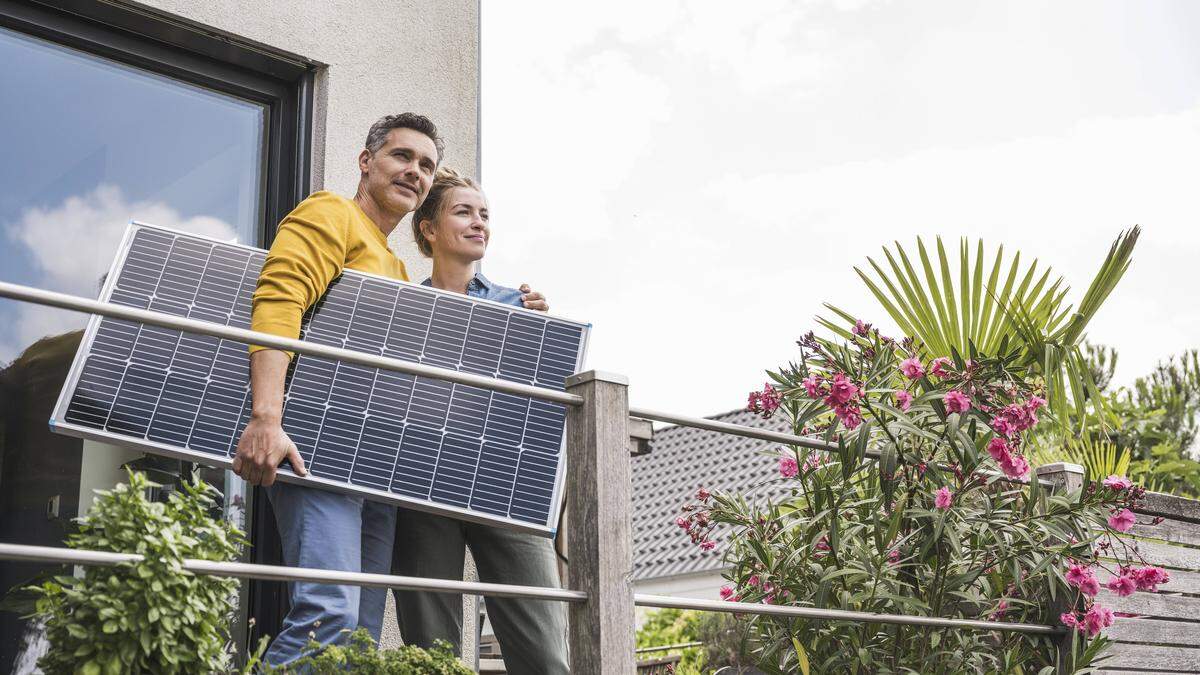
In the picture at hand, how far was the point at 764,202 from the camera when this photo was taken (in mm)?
27578

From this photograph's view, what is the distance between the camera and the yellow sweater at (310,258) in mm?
2715

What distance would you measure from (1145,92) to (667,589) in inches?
548

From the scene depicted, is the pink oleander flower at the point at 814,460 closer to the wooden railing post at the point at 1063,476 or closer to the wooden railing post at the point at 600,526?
the wooden railing post at the point at 1063,476

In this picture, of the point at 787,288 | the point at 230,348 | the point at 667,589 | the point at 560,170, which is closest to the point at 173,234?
the point at 230,348

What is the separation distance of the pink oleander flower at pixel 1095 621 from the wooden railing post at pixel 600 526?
5.03 ft

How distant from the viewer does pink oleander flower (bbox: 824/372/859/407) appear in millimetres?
2975

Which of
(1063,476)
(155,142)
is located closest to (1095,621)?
(1063,476)

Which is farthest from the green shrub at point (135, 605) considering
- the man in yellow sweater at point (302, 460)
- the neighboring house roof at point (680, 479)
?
the neighboring house roof at point (680, 479)

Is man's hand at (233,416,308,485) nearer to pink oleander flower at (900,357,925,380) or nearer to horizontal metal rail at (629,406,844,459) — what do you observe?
horizontal metal rail at (629,406,844,459)

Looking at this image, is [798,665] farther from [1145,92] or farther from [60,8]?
[1145,92]

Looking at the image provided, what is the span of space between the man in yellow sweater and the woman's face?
0.85 feet

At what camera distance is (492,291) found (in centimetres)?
354

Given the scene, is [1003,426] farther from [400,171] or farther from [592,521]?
[400,171]

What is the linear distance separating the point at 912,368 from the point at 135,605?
2.09 meters
